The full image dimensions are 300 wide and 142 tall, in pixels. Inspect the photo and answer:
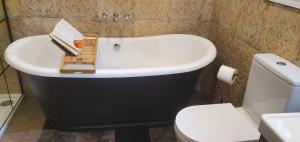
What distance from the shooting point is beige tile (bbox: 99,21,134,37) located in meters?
2.29

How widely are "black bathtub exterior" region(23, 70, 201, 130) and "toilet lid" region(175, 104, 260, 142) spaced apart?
32 centimetres

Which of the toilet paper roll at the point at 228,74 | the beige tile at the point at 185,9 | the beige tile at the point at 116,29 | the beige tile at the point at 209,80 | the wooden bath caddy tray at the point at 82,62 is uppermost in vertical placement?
the beige tile at the point at 185,9

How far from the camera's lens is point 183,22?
2395 mm

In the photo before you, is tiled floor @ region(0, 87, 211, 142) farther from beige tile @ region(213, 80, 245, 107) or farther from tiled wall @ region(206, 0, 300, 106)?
tiled wall @ region(206, 0, 300, 106)

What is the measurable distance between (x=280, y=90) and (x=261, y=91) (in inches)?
7.0

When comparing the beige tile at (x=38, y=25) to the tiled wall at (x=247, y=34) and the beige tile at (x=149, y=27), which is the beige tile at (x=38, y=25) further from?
the tiled wall at (x=247, y=34)

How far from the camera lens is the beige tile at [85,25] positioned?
2232 millimetres

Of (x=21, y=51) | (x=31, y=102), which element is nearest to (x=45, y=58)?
(x=21, y=51)

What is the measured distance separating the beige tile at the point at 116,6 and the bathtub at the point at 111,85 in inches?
10.5

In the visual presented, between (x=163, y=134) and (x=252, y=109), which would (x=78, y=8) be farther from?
(x=252, y=109)

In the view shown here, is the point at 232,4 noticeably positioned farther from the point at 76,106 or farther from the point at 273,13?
the point at 76,106

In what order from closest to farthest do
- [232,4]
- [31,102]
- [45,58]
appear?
[232,4] → [45,58] → [31,102]

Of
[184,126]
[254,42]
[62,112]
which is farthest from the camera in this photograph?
[62,112]

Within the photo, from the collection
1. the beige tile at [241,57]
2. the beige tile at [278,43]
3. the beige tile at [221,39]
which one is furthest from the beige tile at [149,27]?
the beige tile at [278,43]
